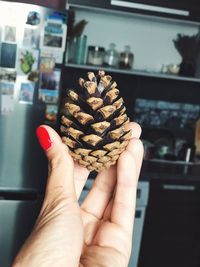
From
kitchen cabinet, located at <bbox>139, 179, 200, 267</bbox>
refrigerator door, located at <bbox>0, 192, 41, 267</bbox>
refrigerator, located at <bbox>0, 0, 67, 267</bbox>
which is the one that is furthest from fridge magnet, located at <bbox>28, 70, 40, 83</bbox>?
kitchen cabinet, located at <bbox>139, 179, 200, 267</bbox>

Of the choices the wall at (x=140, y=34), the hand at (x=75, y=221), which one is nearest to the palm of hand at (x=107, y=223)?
the hand at (x=75, y=221)

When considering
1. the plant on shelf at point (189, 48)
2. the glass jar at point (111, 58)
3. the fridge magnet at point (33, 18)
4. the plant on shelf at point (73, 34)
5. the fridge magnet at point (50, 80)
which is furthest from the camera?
the plant on shelf at point (189, 48)

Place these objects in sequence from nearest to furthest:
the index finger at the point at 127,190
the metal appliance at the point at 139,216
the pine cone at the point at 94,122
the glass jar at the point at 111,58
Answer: the pine cone at the point at 94,122, the index finger at the point at 127,190, the metal appliance at the point at 139,216, the glass jar at the point at 111,58

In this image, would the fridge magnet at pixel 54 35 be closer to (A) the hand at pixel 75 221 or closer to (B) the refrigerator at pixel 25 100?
(B) the refrigerator at pixel 25 100

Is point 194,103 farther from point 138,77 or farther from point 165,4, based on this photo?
point 165,4

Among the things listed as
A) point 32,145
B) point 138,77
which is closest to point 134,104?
point 138,77

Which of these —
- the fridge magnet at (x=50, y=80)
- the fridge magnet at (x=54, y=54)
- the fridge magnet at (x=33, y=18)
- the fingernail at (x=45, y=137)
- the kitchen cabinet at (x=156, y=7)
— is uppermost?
the kitchen cabinet at (x=156, y=7)

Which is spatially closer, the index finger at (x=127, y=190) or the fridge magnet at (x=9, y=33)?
the index finger at (x=127, y=190)

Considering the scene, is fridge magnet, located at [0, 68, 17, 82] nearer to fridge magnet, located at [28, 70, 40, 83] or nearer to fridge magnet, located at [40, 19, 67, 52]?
fridge magnet, located at [28, 70, 40, 83]
